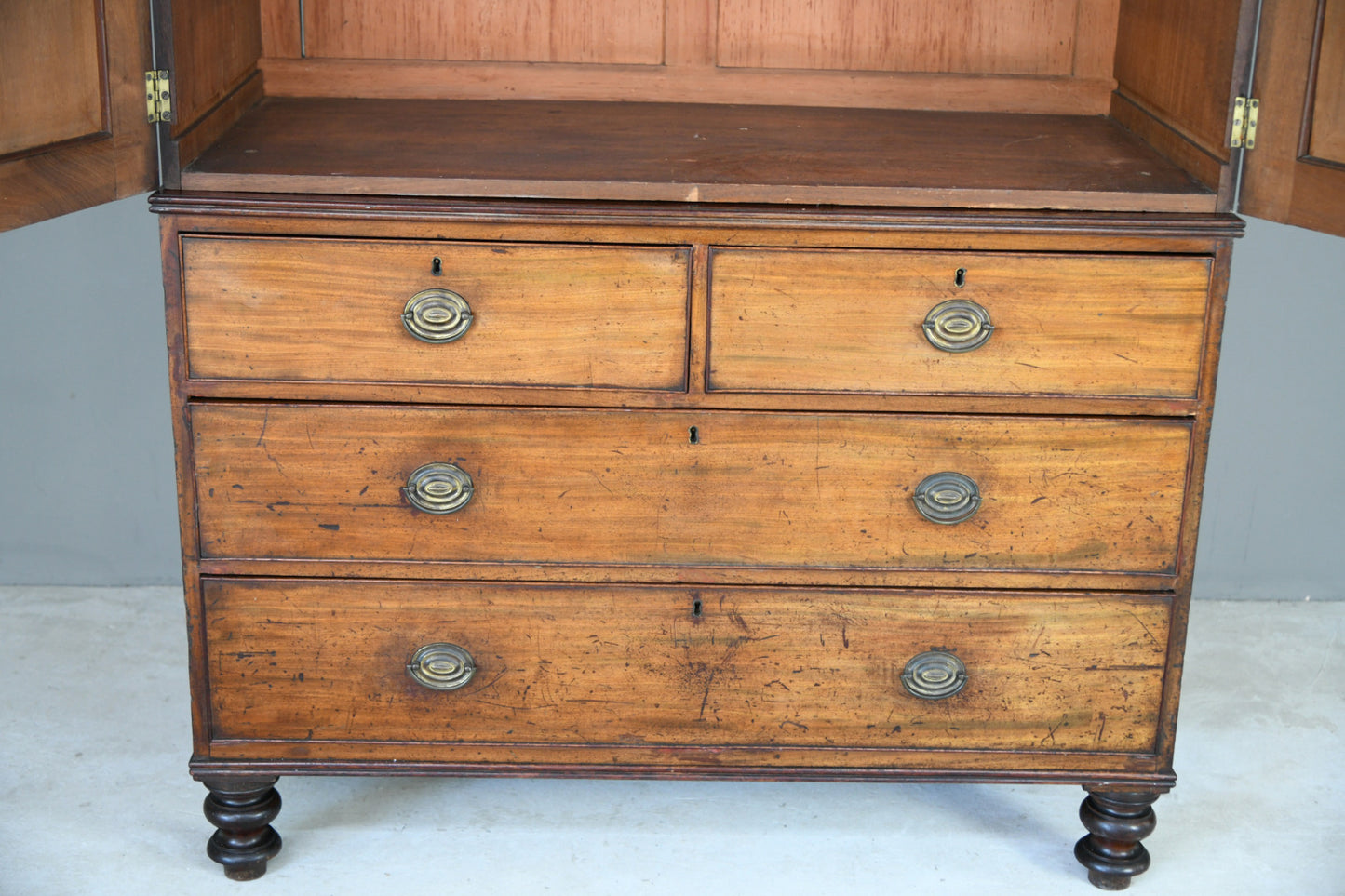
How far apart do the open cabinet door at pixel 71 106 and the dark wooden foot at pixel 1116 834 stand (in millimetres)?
1745

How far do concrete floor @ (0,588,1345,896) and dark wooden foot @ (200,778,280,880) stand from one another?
3 cm

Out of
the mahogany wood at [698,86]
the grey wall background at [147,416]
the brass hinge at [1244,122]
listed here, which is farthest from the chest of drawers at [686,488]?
the grey wall background at [147,416]

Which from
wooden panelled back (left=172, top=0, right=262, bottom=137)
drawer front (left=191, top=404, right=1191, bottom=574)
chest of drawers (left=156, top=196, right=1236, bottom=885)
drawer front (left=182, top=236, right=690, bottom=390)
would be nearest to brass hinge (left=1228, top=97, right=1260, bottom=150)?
chest of drawers (left=156, top=196, right=1236, bottom=885)

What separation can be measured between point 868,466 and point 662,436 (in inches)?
12.1

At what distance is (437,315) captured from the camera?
79.7 inches

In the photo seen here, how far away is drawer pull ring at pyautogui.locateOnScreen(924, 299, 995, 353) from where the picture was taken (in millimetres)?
2039

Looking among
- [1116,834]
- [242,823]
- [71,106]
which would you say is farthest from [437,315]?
[1116,834]

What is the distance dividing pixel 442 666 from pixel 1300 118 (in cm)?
146

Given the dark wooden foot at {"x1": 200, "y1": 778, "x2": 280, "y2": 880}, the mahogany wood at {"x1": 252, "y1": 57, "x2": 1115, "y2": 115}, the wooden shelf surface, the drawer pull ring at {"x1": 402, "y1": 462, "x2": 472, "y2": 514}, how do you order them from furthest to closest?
the mahogany wood at {"x1": 252, "y1": 57, "x2": 1115, "y2": 115}
the dark wooden foot at {"x1": 200, "y1": 778, "x2": 280, "y2": 880}
the drawer pull ring at {"x1": 402, "y1": 462, "x2": 472, "y2": 514}
the wooden shelf surface

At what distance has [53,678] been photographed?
2.90 m

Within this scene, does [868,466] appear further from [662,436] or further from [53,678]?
[53,678]

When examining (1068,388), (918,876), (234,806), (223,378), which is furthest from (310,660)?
(1068,388)

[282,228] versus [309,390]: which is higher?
[282,228]

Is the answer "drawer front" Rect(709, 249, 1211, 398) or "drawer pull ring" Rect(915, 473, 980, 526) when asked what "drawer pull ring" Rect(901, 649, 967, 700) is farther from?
"drawer front" Rect(709, 249, 1211, 398)
